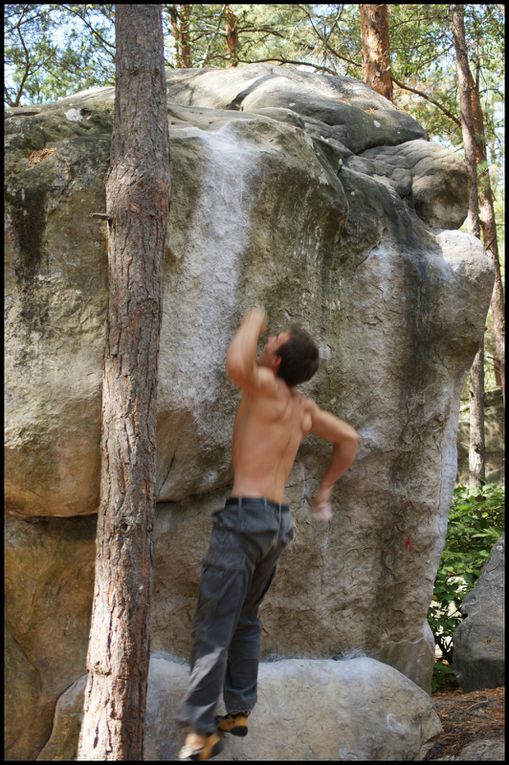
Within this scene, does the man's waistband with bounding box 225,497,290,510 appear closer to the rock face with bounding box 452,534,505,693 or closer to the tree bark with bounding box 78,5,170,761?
the tree bark with bounding box 78,5,170,761

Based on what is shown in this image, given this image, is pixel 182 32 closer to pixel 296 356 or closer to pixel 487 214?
pixel 487 214

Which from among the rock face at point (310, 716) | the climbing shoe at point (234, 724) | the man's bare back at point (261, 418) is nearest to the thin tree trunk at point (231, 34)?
the man's bare back at point (261, 418)

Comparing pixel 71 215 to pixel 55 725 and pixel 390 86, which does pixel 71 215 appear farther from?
pixel 390 86

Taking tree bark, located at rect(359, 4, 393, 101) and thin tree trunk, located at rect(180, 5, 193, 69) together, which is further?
thin tree trunk, located at rect(180, 5, 193, 69)

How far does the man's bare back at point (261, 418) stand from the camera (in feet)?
12.6

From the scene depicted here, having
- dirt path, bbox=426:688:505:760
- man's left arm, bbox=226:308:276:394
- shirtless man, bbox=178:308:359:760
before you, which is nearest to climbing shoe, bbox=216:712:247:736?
shirtless man, bbox=178:308:359:760

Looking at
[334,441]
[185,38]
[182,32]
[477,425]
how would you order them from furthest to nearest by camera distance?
[477,425], [185,38], [182,32], [334,441]

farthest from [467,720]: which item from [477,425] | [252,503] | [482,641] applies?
[477,425]

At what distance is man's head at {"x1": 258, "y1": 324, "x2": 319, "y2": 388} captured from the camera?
400 centimetres

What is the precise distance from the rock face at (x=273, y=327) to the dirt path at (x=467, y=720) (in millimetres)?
352

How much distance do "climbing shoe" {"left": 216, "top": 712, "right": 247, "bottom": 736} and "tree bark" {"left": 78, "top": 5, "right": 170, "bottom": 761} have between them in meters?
0.55

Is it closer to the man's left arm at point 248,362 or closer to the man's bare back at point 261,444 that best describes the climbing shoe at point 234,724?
the man's bare back at point 261,444

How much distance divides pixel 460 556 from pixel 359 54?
333 inches

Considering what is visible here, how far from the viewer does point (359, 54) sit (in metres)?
12.8
